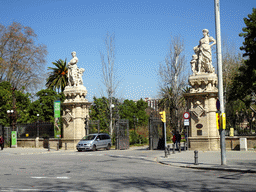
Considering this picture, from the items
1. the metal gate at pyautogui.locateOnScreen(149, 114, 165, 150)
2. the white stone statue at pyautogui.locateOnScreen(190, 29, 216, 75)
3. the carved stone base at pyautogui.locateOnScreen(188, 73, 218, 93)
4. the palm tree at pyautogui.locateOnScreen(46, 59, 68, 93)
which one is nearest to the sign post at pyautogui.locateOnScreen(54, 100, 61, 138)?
the metal gate at pyautogui.locateOnScreen(149, 114, 165, 150)

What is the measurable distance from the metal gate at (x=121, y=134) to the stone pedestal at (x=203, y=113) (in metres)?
7.76

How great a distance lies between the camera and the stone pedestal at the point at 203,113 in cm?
2708

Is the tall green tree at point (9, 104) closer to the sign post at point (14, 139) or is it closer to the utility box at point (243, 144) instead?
the sign post at point (14, 139)

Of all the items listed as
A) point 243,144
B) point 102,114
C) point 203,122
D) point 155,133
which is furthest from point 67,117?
point 243,144

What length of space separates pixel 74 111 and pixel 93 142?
480cm

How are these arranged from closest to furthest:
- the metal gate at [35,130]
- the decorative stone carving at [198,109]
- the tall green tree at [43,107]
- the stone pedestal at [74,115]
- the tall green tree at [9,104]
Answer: the decorative stone carving at [198,109] < the stone pedestal at [74,115] < the metal gate at [35,130] < the tall green tree at [9,104] < the tall green tree at [43,107]

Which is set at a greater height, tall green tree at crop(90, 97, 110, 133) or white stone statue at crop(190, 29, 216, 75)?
white stone statue at crop(190, 29, 216, 75)

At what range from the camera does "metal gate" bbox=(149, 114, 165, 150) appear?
31.1m

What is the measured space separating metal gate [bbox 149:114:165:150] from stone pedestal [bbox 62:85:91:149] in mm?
7599

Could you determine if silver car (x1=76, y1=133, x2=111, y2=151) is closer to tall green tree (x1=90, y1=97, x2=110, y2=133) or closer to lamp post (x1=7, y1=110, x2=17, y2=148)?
tall green tree (x1=90, y1=97, x2=110, y2=133)

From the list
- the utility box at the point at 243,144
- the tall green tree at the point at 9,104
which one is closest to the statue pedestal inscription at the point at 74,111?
the tall green tree at the point at 9,104

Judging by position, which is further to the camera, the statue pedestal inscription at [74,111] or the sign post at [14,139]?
the sign post at [14,139]

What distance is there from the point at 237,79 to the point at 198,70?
3.76 meters

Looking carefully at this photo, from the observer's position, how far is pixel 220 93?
1595cm
